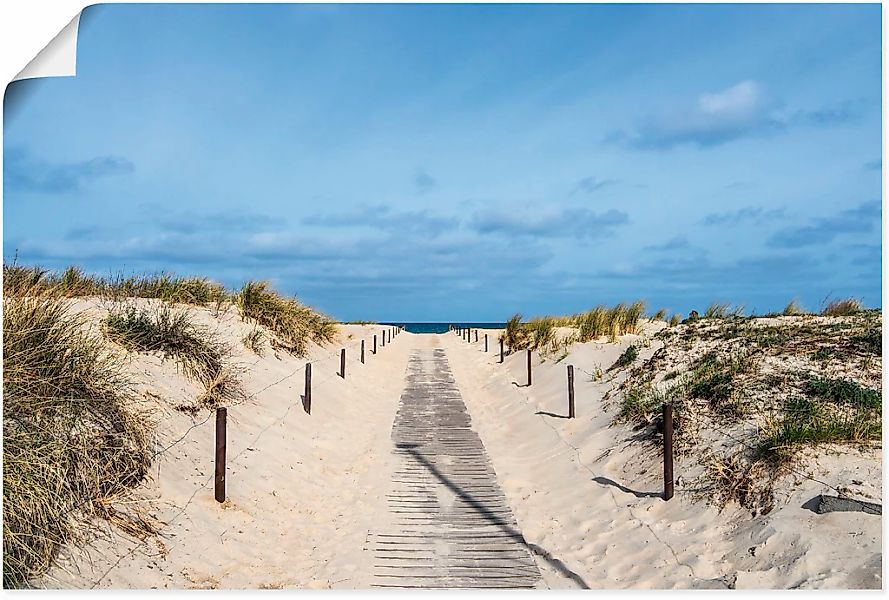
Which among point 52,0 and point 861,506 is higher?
point 52,0

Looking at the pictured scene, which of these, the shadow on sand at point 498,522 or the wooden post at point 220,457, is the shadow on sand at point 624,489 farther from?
the wooden post at point 220,457

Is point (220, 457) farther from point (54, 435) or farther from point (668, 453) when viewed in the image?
point (668, 453)

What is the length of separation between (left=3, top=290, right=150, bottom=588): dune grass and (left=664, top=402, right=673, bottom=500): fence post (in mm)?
5003

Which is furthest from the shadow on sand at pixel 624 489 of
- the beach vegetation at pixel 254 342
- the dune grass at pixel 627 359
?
the beach vegetation at pixel 254 342

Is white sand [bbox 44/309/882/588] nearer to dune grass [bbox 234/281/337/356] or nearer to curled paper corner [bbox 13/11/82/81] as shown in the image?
curled paper corner [bbox 13/11/82/81]

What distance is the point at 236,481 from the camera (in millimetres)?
7117

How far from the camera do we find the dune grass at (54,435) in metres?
4.18

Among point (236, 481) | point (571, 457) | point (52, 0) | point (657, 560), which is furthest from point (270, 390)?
point (52, 0)

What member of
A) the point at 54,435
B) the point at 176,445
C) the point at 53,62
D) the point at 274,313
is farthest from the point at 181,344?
the point at 274,313

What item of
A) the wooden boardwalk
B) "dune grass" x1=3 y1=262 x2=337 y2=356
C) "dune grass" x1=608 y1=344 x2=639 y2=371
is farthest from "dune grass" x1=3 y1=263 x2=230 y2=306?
"dune grass" x1=608 y1=344 x2=639 y2=371

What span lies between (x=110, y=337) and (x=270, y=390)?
132 inches

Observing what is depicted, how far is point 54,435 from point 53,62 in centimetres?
285

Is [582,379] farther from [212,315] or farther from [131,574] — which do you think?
[131,574]

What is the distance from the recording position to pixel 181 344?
31.1 ft
